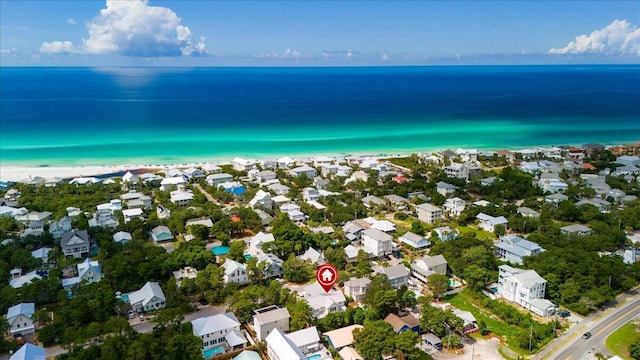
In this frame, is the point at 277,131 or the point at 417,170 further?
the point at 277,131

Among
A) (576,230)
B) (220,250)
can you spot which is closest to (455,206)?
(576,230)

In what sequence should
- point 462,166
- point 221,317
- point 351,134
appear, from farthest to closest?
point 351,134
point 462,166
point 221,317

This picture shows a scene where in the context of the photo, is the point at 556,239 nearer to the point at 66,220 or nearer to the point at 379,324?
the point at 379,324

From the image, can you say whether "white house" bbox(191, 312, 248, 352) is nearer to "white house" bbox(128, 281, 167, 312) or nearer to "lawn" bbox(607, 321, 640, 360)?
"white house" bbox(128, 281, 167, 312)

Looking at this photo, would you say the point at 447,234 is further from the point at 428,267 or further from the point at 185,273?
the point at 185,273

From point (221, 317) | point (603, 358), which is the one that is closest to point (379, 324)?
point (221, 317)

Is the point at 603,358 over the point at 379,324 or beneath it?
beneath

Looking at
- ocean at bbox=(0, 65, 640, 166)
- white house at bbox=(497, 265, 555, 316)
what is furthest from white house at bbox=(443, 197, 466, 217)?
ocean at bbox=(0, 65, 640, 166)
